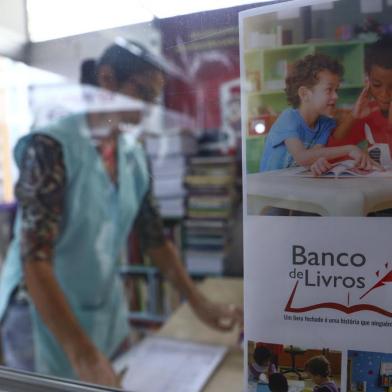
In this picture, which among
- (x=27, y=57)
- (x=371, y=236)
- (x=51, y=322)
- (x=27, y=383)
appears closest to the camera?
(x=371, y=236)

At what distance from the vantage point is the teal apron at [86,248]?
1.14 meters

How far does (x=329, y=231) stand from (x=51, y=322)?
0.77 meters

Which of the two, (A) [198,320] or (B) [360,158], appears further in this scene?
(A) [198,320]

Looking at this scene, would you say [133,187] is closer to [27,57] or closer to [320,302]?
[27,57]

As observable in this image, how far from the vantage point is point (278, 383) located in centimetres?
36

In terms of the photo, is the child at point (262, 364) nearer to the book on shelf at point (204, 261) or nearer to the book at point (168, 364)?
the book at point (168, 364)

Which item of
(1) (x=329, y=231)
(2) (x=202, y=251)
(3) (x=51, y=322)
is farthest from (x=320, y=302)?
(2) (x=202, y=251)

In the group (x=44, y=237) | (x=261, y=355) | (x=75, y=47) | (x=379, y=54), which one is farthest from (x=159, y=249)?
(x=379, y=54)

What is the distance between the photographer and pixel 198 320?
1429 mm

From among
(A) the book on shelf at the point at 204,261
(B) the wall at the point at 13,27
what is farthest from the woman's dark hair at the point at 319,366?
(A) the book on shelf at the point at 204,261

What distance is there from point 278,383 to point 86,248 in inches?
39.0

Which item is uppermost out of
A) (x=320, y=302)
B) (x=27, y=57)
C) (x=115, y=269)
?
(x=27, y=57)

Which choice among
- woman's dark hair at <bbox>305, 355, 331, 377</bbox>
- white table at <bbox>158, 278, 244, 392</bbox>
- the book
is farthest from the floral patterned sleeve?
woman's dark hair at <bbox>305, 355, 331, 377</bbox>

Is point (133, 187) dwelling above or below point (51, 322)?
above
